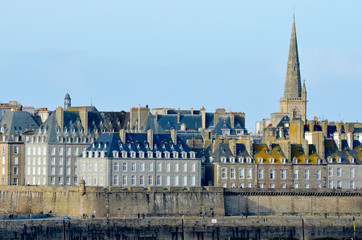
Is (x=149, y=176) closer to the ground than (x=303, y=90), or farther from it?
closer to the ground

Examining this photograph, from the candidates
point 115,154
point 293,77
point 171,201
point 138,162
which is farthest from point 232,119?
point 293,77

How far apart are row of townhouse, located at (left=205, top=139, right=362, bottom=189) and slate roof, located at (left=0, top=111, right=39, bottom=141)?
19214mm

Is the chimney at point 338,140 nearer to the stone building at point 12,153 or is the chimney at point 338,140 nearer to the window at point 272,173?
the window at point 272,173

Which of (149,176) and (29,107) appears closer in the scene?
(149,176)

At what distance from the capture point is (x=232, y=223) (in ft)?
328

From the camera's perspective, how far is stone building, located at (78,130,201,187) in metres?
108

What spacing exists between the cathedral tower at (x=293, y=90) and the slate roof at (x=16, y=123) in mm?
47534

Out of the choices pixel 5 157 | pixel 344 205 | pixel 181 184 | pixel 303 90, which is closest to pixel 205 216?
pixel 181 184

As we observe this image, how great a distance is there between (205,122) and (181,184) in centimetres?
2391

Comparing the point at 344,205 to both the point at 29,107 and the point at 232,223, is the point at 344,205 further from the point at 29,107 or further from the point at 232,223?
the point at 29,107

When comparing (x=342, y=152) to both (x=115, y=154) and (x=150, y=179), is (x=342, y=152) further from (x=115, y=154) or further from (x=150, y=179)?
(x=115, y=154)

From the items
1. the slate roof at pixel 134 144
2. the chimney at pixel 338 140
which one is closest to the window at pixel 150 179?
the slate roof at pixel 134 144

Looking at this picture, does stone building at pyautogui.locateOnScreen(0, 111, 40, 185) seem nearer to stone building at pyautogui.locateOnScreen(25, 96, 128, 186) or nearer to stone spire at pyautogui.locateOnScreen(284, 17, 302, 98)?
stone building at pyautogui.locateOnScreen(25, 96, 128, 186)

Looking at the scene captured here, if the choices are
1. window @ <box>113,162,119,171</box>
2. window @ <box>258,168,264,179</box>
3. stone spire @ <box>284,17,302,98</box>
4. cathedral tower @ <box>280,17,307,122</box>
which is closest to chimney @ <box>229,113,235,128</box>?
window @ <box>258,168,264,179</box>
